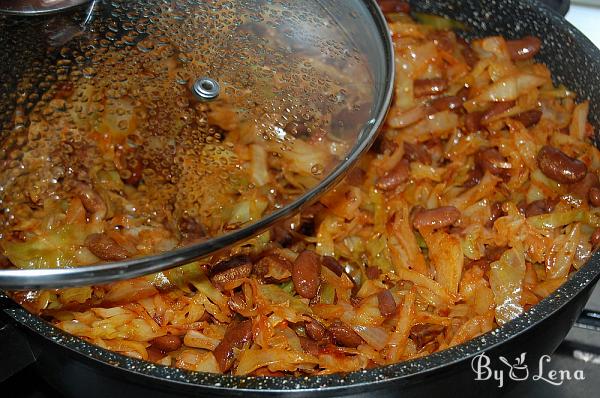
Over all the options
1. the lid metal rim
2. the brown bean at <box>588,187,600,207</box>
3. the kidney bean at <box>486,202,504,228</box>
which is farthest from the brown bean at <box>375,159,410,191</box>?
the lid metal rim

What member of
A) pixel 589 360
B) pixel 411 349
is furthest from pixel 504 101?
pixel 411 349

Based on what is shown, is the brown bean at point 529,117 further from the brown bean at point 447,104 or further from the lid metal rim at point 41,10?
the lid metal rim at point 41,10

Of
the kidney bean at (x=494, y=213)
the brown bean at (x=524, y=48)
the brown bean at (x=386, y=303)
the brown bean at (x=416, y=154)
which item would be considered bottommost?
the brown bean at (x=386, y=303)

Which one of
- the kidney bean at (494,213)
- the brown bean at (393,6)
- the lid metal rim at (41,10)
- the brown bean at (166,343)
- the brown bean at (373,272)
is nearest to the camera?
the brown bean at (166,343)

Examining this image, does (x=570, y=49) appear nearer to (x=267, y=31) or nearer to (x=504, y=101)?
(x=504, y=101)

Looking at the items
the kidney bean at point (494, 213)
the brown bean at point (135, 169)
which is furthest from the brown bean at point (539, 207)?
the brown bean at point (135, 169)

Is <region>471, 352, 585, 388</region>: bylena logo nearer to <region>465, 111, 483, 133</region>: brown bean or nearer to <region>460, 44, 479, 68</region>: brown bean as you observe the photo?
<region>465, 111, 483, 133</region>: brown bean
